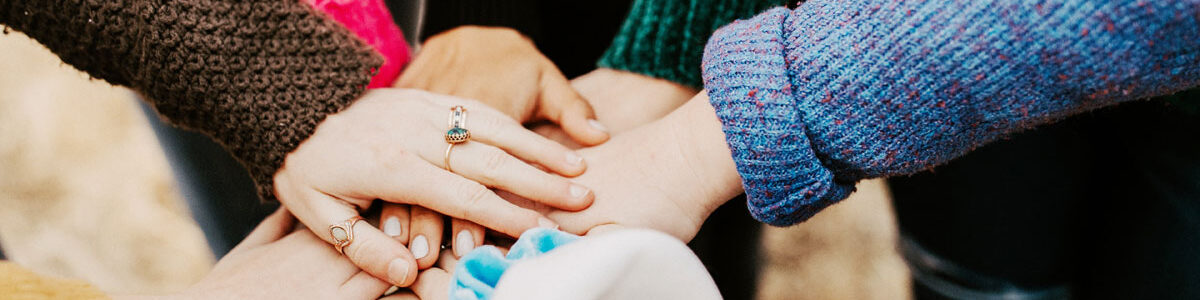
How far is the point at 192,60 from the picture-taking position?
0.60m

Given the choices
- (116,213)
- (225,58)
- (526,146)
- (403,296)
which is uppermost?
(225,58)

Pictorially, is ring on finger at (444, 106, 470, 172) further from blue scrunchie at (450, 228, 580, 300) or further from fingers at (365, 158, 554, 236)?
blue scrunchie at (450, 228, 580, 300)

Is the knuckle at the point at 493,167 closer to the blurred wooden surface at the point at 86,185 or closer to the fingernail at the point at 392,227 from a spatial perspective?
the fingernail at the point at 392,227

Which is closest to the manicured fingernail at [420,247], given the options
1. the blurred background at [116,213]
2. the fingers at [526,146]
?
the fingers at [526,146]

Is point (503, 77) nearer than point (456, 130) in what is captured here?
No

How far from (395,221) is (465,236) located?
0.07m

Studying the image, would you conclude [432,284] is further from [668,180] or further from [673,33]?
[673,33]

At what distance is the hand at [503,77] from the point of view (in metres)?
0.78

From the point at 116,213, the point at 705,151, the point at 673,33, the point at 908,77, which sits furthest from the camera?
the point at 116,213

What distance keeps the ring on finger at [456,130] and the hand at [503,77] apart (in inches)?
4.3

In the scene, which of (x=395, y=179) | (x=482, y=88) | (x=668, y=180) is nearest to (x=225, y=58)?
(x=395, y=179)

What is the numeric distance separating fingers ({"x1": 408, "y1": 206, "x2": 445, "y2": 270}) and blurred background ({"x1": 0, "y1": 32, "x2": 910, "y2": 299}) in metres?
0.65

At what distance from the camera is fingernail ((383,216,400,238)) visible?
663 mm

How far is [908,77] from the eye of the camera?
473 millimetres
